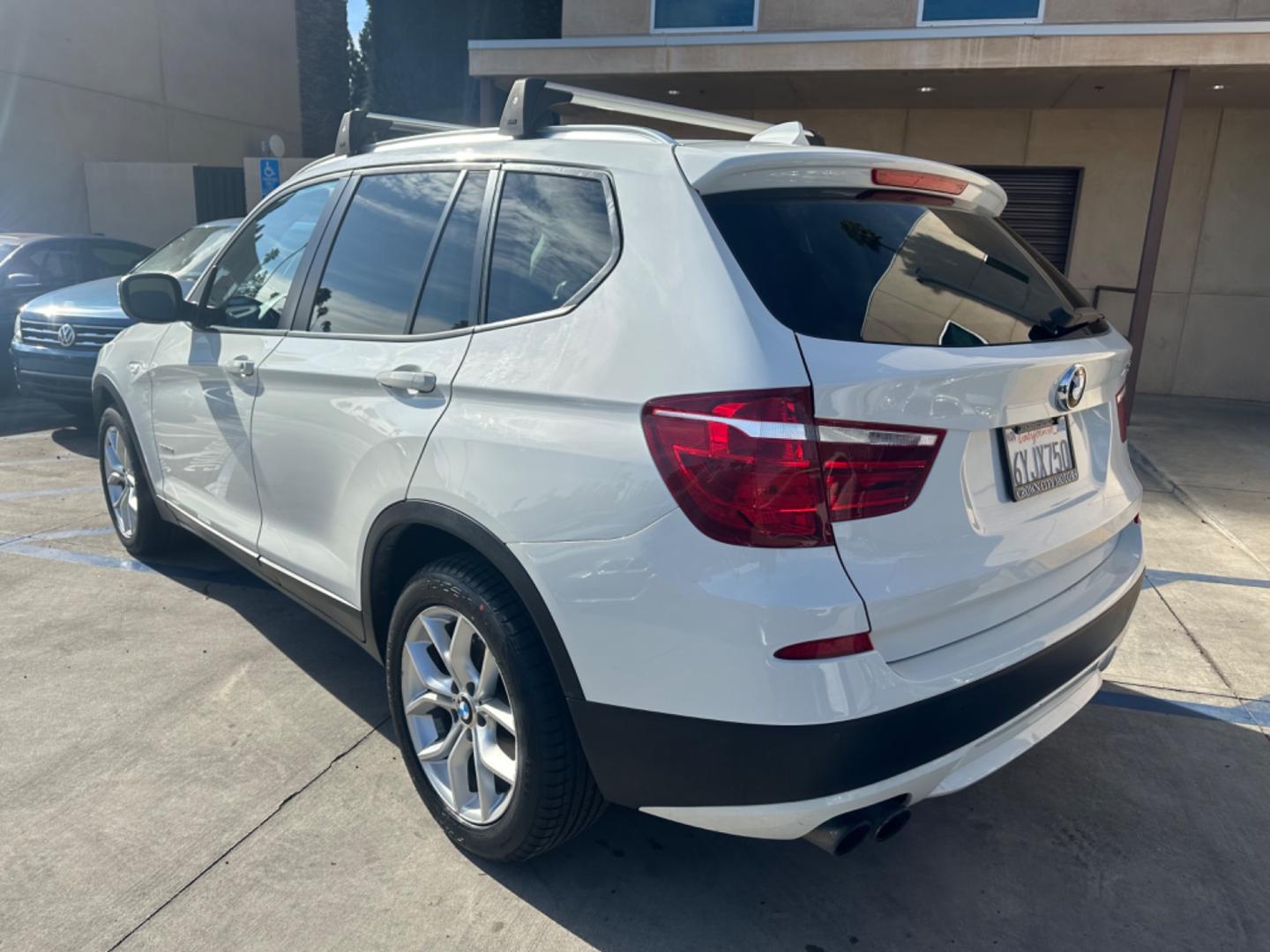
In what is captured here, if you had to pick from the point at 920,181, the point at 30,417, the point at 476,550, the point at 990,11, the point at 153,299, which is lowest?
the point at 30,417

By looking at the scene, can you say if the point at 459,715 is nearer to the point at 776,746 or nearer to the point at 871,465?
the point at 776,746

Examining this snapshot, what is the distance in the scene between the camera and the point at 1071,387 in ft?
7.60

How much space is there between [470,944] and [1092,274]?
34.2ft

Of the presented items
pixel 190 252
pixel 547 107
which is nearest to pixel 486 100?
pixel 190 252

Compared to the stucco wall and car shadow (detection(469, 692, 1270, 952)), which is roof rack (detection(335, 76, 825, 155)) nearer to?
car shadow (detection(469, 692, 1270, 952))

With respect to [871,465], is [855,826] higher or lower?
lower

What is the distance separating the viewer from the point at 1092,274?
1044 centimetres

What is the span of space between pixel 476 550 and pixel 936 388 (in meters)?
1.18

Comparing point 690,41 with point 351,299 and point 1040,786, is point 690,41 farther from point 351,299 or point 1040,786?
point 1040,786

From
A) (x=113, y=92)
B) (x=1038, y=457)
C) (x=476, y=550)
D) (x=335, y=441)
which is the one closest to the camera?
(x=1038, y=457)

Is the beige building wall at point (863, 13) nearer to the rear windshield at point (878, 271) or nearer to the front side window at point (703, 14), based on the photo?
the front side window at point (703, 14)

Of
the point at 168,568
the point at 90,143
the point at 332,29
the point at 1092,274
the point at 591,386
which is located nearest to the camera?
the point at 591,386

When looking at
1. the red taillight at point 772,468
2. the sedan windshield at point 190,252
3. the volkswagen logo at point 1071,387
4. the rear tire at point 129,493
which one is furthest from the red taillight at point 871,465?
the sedan windshield at point 190,252

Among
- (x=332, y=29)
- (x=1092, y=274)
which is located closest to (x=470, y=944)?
(x=1092, y=274)
